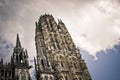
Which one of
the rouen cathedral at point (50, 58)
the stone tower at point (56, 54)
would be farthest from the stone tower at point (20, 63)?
the stone tower at point (56, 54)

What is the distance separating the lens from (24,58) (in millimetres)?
39344

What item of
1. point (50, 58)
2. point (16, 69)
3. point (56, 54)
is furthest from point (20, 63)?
point (56, 54)

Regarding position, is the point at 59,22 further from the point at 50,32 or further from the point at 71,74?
the point at 71,74

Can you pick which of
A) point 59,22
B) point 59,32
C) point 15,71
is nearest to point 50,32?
point 59,32

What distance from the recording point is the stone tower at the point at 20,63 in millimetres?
36013

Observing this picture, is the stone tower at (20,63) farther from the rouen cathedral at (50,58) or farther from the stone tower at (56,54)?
the stone tower at (56,54)

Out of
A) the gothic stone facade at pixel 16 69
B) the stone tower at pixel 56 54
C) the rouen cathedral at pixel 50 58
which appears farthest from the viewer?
the stone tower at pixel 56 54

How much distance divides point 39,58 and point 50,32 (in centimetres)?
1030

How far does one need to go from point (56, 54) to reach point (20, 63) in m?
9.69

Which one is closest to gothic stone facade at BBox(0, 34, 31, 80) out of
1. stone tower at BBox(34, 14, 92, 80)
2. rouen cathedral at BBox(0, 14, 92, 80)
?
rouen cathedral at BBox(0, 14, 92, 80)

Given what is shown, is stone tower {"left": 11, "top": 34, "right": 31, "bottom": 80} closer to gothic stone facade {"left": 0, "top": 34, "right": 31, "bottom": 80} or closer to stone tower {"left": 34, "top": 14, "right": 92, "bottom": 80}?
gothic stone facade {"left": 0, "top": 34, "right": 31, "bottom": 80}

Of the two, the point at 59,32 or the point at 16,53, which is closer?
the point at 16,53

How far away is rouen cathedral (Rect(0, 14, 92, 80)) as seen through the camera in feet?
122

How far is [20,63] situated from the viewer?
3769 centimetres
